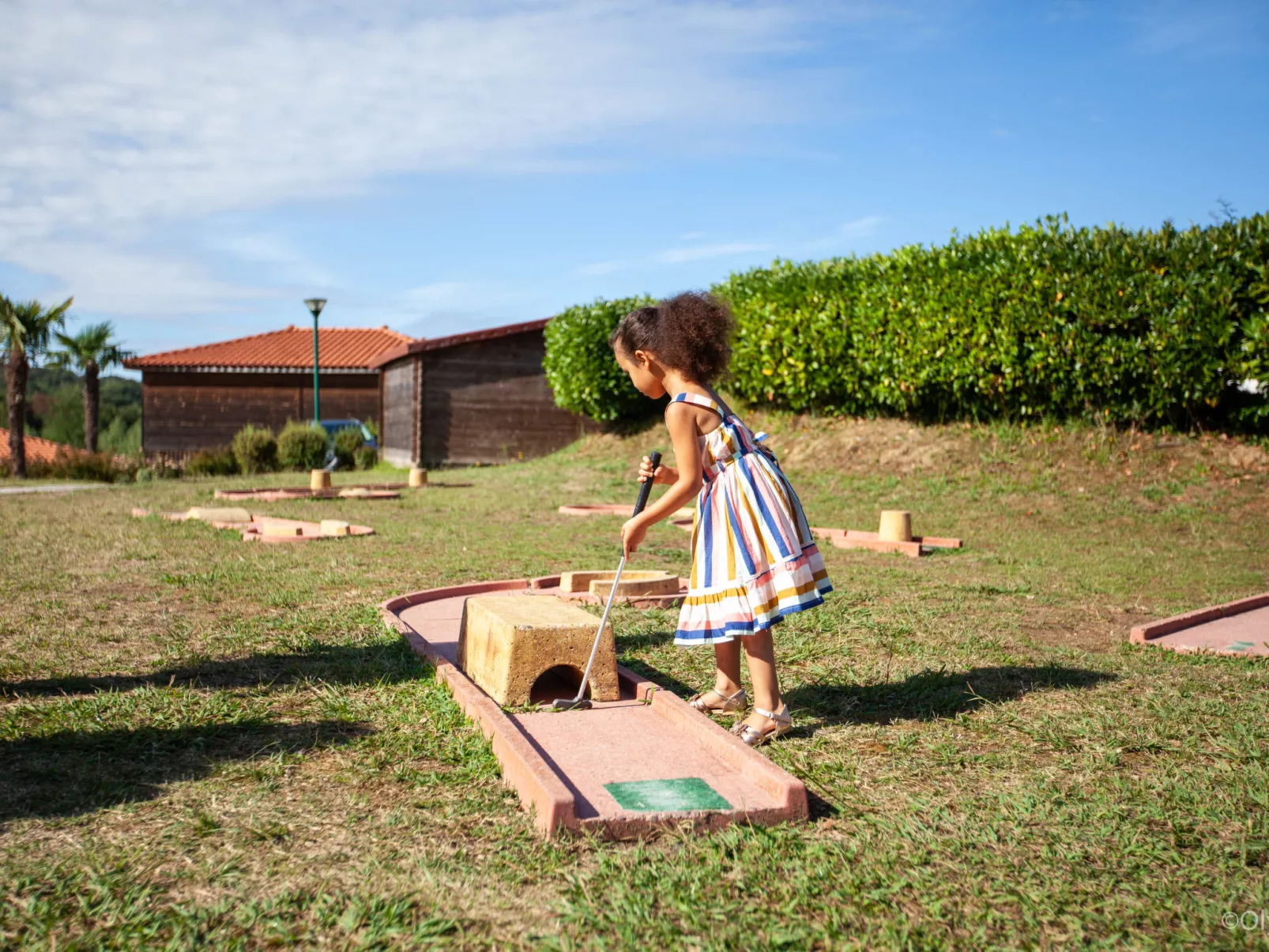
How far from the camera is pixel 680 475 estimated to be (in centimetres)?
377

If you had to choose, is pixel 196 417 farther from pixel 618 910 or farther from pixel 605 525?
pixel 618 910

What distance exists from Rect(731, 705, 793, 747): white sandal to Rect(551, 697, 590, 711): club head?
0.63 metres

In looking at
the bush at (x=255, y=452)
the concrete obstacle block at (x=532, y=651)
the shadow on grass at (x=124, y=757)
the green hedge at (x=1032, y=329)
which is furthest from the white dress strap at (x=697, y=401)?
the bush at (x=255, y=452)

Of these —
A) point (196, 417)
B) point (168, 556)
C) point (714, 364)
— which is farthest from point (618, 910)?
point (196, 417)

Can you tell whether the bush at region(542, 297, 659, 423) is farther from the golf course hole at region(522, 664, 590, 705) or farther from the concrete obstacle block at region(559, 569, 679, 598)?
the golf course hole at region(522, 664, 590, 705)

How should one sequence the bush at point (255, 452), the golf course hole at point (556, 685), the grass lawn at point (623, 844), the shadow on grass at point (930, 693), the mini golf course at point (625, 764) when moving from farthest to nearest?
the bush at point (255, 452) → the golf course hole at point (556, 685) → the shadow on grass at point (930, 693) → the mini golf course at point (625, 764) → the grass lawn at point (623, 844)

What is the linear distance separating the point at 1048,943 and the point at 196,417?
30.8 meters

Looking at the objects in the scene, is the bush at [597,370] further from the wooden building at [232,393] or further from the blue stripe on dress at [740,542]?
the blue stripe on dress at [740,542]

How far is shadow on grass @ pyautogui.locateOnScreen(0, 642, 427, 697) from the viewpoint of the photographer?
4262mm

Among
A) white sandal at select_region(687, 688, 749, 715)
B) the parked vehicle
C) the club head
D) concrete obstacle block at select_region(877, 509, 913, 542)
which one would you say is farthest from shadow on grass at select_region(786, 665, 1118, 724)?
the parked vehicle

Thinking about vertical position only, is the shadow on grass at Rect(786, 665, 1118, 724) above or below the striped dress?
below

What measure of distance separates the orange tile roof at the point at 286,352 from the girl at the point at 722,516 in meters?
24.0

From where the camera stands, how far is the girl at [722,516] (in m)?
3.72

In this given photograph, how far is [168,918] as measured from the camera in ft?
7.61
